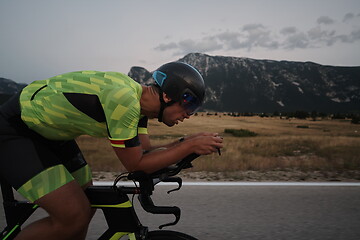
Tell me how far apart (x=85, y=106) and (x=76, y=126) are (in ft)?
0.55

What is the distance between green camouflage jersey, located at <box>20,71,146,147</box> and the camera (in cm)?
152

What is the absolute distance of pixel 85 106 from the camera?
5.39ft

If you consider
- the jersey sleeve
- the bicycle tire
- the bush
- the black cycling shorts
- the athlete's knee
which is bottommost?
the bush

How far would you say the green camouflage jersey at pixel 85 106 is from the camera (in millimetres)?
1524

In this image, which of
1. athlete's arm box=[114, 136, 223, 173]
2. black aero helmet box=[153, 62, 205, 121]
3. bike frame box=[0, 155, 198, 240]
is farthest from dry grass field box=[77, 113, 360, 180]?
athlete's arm box=[114, 136, 223, 173]

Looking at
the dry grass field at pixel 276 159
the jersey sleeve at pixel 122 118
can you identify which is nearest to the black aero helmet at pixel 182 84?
the jersey sleeve at pixel 122 118

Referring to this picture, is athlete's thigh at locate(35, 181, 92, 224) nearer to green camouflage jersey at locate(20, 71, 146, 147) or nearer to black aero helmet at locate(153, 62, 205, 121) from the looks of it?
green camouflage jersey at locate(20, 71, 146, 147)

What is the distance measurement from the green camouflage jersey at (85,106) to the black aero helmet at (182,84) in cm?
17

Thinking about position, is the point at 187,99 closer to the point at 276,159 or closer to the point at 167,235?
the point at 167,235

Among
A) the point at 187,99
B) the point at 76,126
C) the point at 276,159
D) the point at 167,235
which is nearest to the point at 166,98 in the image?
the point at 187,99

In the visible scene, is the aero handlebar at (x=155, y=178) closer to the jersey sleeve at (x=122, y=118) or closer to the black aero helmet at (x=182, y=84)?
the jersey sleeve at (x=122, y=118)

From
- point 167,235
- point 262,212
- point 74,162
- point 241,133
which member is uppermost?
point 74,162

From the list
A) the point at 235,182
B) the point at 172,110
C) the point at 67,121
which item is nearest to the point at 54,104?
the point at 67,121

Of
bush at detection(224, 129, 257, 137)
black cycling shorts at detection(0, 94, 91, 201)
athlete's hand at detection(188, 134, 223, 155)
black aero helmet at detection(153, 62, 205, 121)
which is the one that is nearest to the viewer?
athlete's hand at detection(188, 134, 223, 155)
